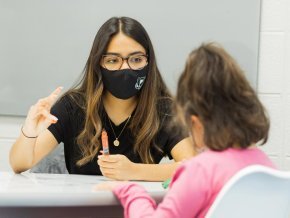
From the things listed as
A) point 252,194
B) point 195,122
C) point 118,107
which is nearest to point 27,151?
point 118,107

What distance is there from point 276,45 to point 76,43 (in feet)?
3.35

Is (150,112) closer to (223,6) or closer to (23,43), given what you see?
(223,6)

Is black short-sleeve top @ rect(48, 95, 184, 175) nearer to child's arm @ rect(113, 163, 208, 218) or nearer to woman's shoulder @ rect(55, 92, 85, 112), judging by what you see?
woman's shoulder @ rect(55, 92, 85, 112)

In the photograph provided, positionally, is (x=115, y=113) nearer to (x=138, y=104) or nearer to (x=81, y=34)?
(x=138, y=104)

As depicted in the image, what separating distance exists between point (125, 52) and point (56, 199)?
2.49 ft

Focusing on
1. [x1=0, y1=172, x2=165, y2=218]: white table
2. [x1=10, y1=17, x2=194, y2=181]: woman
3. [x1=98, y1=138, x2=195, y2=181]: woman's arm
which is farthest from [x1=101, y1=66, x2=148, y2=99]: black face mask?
[x1=0, y1=172, x2=165, y2=218]: white table

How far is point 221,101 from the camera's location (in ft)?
3.16

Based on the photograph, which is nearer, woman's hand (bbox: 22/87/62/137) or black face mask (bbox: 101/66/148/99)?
woman's hand (bbox: 22/87/62/137)

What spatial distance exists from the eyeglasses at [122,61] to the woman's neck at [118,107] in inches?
6.2

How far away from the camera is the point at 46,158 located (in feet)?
6.41

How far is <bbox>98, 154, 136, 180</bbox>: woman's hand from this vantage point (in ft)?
4.91

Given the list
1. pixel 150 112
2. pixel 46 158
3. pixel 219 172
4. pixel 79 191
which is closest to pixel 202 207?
pixel 219 172

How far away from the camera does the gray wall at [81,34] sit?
2.45 m

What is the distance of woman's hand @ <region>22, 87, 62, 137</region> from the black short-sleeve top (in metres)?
0.19
